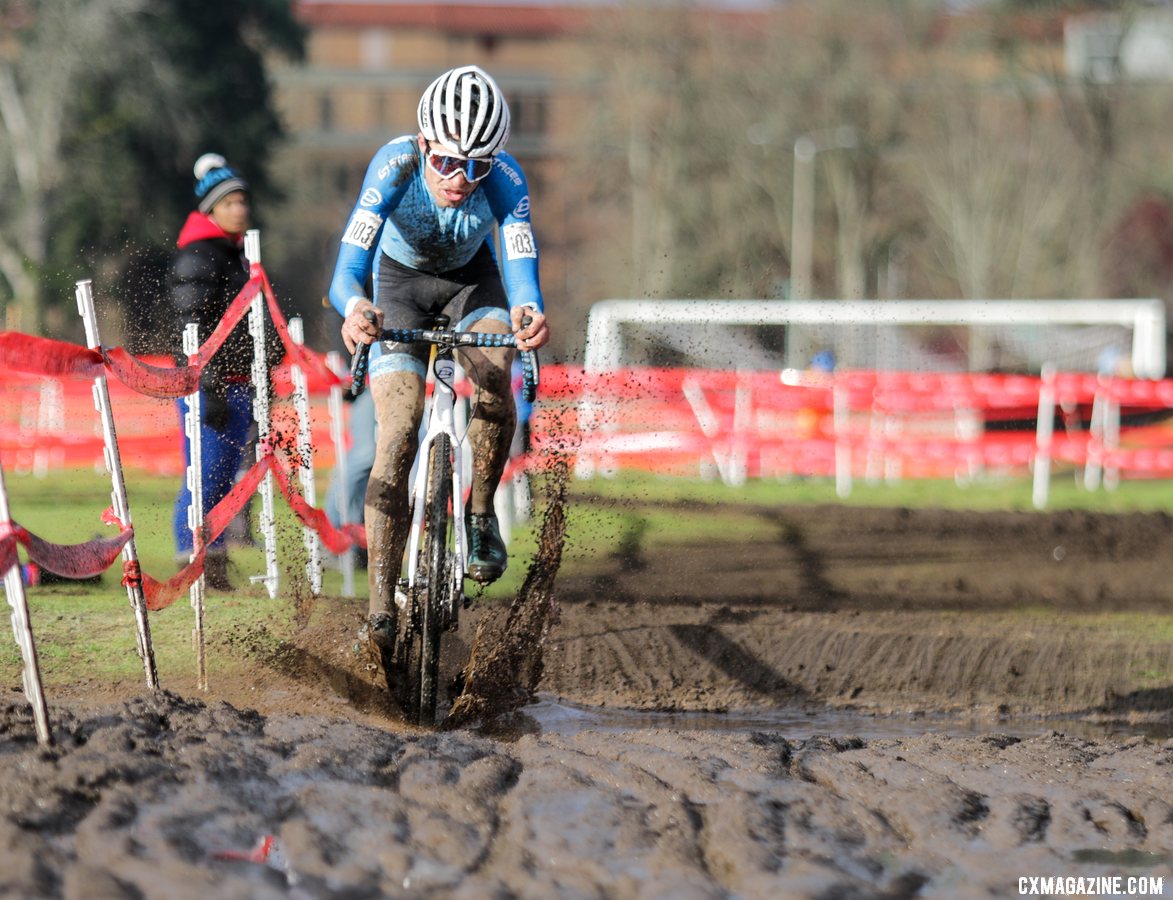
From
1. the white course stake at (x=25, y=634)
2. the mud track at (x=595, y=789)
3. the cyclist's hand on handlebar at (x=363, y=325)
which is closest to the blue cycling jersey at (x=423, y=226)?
the cyclist's hand on handlebar at (x=363, y=325)

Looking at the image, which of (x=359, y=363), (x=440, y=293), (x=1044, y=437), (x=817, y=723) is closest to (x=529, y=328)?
(x=359, y=363)

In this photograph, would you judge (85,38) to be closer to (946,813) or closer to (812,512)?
(812,512)

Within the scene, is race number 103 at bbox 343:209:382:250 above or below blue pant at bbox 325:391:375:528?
above

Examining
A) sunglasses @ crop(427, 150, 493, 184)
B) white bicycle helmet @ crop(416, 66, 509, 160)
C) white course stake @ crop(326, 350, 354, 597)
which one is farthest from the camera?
white course stake @ crop(326, 350, 354, 597)

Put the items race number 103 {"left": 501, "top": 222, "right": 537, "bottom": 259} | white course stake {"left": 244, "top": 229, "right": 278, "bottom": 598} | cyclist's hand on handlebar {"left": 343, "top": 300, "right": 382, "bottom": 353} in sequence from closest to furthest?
cyclist's hand on handlebar {"left": 343, "top": 300, "right": 382, "bottom": 353} → race number 103 {"left": 501, "top": 222, "right": 537, "bottom": 259} → white course stake {"left": 244, "top": 229, "right": 278, "bottom": 598}

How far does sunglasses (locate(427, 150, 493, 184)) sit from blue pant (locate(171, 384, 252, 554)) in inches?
114

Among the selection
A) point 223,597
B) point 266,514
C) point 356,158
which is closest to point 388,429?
point 266,514

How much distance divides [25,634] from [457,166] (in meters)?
2.61

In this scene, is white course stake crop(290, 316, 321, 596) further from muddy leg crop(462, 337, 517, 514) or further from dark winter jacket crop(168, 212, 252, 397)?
muddy leg crop(462, 337, 517, 514)

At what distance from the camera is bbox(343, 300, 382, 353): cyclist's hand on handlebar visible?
598 centimetres

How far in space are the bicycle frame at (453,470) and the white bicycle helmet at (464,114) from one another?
824 millimetres

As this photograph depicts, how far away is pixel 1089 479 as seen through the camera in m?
18.9

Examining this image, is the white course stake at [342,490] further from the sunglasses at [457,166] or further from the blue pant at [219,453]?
the sunglasses at [457,166]

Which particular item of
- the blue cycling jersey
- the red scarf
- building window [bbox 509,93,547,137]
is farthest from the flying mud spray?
building window [bbox 509,93,547,137]
